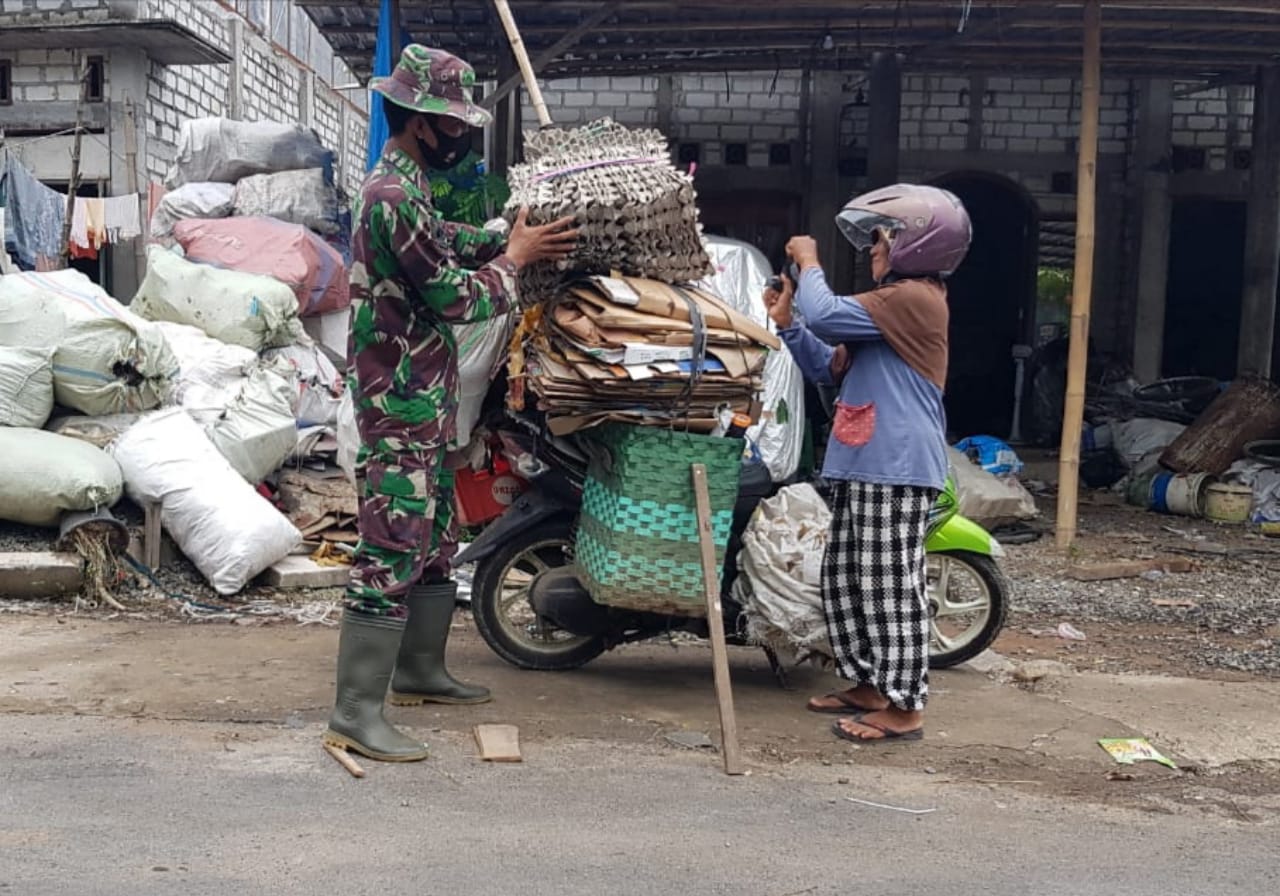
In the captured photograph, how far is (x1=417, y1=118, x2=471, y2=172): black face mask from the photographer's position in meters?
3.64

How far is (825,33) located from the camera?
9656mm

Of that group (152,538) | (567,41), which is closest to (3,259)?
(152,538)

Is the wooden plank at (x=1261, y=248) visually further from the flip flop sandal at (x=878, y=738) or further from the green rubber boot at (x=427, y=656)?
the green rubber boot at (x=427, y=656)

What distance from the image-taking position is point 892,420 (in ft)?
13.0

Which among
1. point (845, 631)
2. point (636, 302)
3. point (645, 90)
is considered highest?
point (645, 90)

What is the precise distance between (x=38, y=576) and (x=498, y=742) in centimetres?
302

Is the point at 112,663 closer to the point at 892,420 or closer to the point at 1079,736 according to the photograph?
the point at 892,420

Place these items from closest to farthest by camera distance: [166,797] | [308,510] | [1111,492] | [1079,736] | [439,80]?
[166,797] → [439,80] → [1079,736] → [308,510] → [1111,492]

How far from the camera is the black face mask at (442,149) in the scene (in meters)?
3.64

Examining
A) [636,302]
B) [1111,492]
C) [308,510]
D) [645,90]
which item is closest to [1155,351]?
[1111,492]

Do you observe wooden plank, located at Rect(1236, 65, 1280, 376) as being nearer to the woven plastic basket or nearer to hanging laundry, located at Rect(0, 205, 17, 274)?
the woven plastic basket

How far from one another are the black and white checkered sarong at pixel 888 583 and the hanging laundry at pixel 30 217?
8.46m

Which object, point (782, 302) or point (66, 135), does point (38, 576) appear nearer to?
point (782, 302)

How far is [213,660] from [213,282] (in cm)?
392
